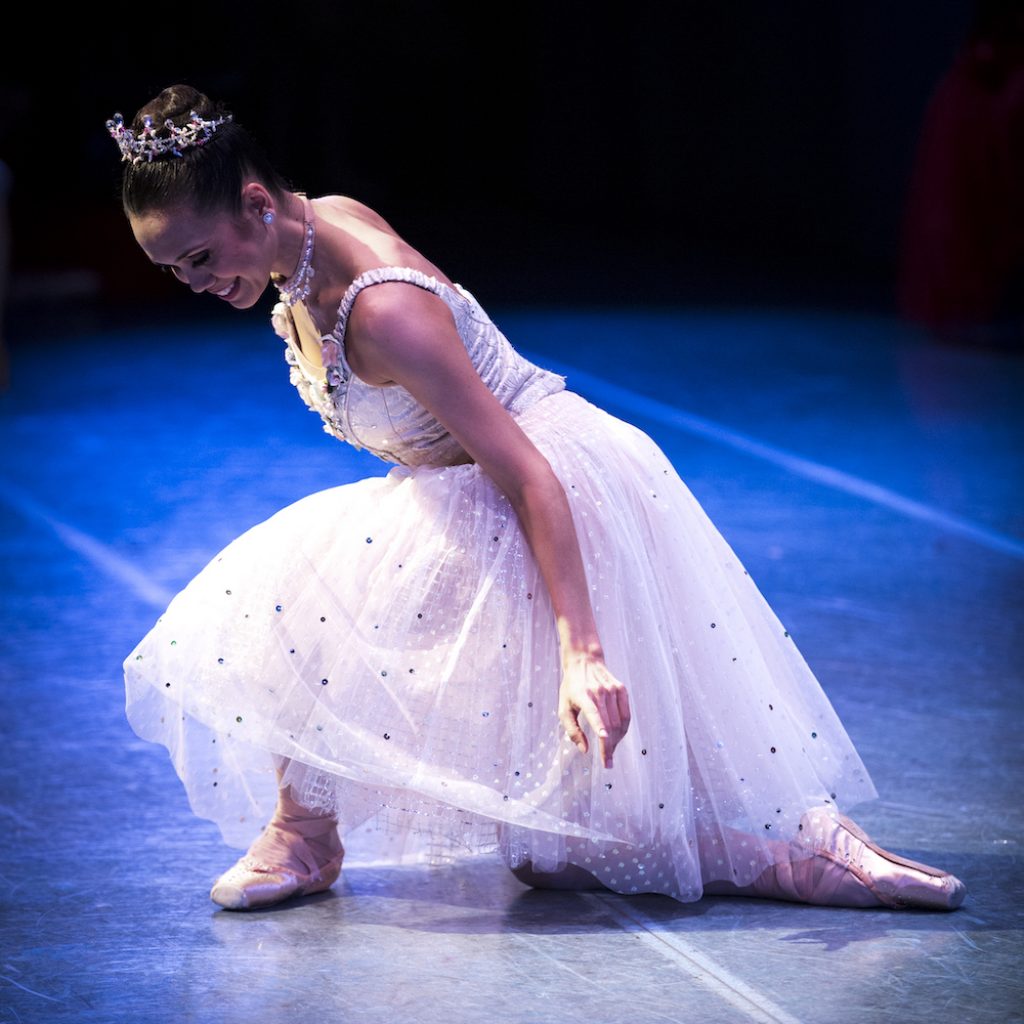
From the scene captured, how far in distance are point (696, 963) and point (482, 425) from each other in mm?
620

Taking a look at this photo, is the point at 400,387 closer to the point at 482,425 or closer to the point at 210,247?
the point at 482,425

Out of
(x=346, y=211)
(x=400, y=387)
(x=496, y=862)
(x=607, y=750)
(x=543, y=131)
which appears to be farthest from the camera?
(x=543, y=131)

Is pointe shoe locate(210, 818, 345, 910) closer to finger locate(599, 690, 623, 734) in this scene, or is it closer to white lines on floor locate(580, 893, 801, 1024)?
white lines on floor locate(580, 893, 801, 1024)

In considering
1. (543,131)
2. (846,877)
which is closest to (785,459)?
(846,877)

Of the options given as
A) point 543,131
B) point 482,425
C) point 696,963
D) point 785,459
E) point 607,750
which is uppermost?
point 543,131

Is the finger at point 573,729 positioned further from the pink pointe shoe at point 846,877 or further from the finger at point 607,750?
the pink pointe shoe at point 846,877

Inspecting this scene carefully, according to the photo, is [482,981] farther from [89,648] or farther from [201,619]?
[89,648]

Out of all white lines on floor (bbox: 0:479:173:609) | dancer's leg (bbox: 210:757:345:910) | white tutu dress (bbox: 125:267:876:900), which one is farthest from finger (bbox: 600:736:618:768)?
white lines on floor (bbox: 0:479:173:609)

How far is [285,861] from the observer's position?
6.87ft

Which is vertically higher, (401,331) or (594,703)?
(401,331)

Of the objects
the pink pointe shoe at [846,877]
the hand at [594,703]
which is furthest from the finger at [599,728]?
the pink pointe shoe at [846,877]

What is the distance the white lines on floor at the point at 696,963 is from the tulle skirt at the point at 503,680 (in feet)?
0.12

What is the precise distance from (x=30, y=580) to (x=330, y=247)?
181 cm

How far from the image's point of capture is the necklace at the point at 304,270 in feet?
6.64
